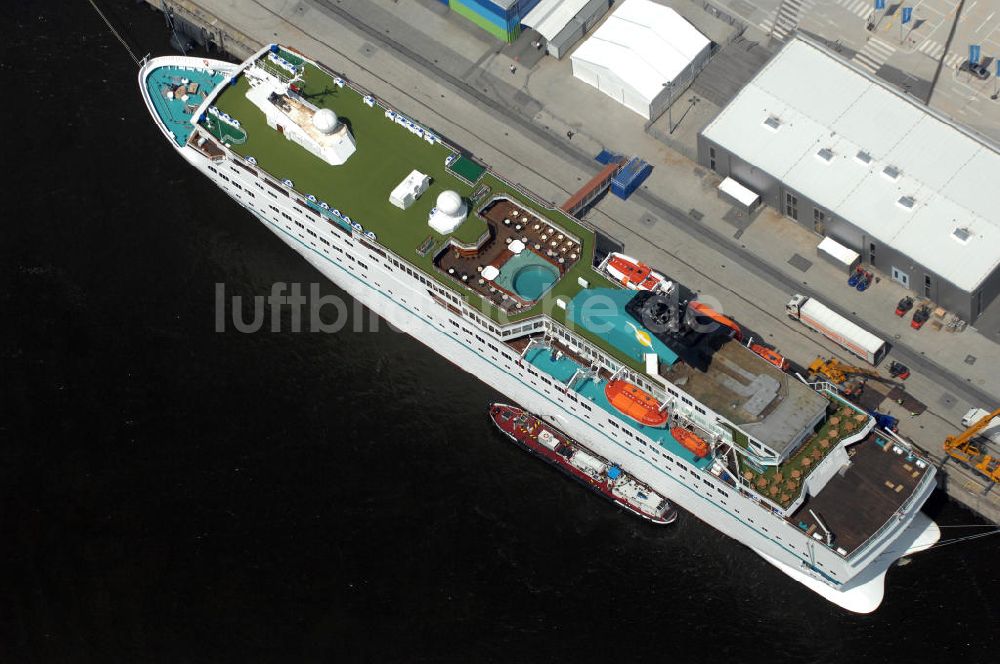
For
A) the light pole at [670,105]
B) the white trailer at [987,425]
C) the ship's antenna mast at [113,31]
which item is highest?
the light pole at [670,105]

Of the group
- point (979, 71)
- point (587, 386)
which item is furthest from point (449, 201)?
point (979, 71)

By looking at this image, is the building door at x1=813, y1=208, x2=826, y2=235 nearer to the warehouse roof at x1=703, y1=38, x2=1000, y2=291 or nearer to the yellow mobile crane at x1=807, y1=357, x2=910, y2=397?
the warehouse roof at x1=703, y1=38, x2=1000, y2=291

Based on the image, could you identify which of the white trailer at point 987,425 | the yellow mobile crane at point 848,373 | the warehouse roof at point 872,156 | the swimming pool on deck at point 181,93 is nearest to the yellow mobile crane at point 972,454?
the white trailer at point 987,425

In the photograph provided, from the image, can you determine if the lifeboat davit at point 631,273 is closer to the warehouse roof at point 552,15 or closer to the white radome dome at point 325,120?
the white radome dome at point 325,120

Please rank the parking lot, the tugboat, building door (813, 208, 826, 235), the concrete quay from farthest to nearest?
the parking lot, building door (813, 208, 826, 235), the concrete quay, the tugboat

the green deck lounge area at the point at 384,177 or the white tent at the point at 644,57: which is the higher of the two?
the white tent at the point at 644,57

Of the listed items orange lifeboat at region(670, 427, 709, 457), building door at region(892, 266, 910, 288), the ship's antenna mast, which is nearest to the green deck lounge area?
orange lifeboat at region(670, 427, 709, 457)

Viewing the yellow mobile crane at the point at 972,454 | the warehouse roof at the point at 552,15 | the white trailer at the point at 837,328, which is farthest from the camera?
the warehouse roof at the point at 552,15
